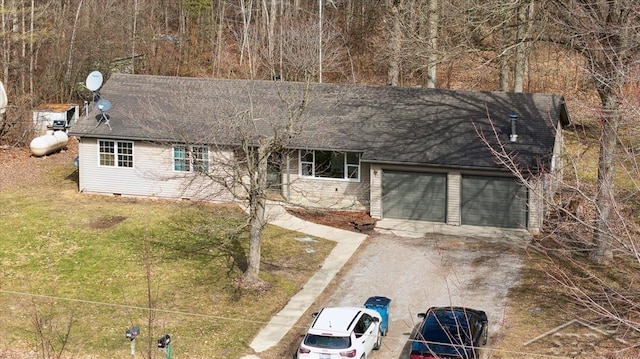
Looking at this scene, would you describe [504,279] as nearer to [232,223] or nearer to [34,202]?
[232,223]

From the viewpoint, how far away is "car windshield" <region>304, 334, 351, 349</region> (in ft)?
63.7

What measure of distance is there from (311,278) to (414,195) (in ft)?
22.0

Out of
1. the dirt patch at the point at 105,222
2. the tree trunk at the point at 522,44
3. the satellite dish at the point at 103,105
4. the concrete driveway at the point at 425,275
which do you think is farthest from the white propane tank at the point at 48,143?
the tree trunk at the point at 522,44

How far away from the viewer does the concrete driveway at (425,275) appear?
23.6 m

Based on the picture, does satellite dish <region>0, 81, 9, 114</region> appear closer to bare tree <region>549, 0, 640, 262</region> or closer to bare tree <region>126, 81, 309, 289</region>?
bare tree <region>126, 81, 309, 289</region>

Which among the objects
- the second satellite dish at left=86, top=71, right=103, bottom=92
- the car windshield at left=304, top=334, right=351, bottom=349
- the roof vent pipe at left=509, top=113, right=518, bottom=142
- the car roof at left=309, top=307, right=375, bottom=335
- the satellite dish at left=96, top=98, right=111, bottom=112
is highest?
the second satellite dish at left=86, top=71, right=103, bottom=92

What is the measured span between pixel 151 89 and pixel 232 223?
1003cm

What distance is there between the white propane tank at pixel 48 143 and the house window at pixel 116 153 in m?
6.81

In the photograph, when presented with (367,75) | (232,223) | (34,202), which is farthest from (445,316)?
(367,75)

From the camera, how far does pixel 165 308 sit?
23.6 meters

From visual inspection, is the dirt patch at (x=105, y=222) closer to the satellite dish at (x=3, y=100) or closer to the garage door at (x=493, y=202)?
the garage door at (x=493, y=202)

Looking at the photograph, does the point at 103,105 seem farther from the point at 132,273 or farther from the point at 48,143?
the point at 132,273

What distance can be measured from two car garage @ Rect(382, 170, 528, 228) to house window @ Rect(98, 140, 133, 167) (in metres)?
10.4

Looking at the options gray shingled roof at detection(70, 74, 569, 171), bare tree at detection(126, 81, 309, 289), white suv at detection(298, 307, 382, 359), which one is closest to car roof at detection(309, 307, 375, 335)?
white suv at detection(298, 307, 382, 359)
